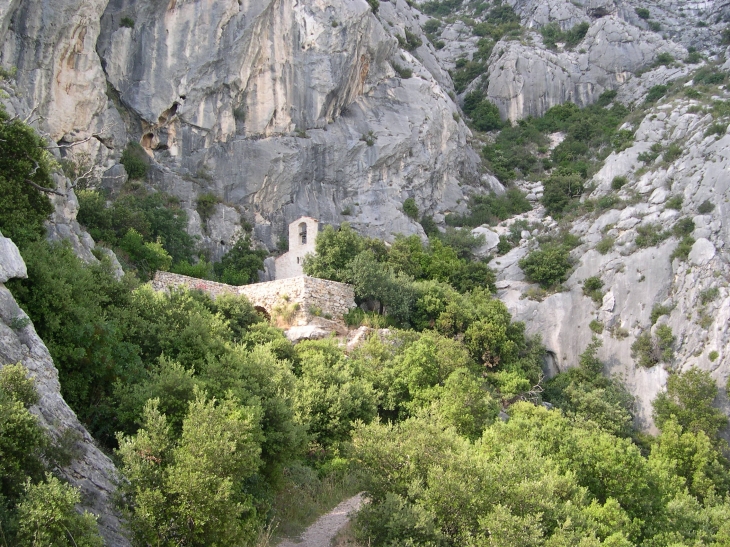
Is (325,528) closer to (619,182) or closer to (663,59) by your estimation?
(619,182)

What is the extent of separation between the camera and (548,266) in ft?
127

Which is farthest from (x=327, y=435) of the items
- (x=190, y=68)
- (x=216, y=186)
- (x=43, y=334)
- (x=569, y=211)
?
(x=569, y=211)

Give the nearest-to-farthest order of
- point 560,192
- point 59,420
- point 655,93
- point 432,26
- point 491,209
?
1. point 59,420
2. point 560,192
3. point 491,209
4. point 655,93
5. point 432,26

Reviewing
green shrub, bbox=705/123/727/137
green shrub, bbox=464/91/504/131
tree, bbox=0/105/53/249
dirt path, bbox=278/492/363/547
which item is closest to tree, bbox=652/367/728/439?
green shrub, bbox=705/123/727/137

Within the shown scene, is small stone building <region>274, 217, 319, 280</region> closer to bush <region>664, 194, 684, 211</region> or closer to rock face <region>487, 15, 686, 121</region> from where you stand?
bush <region>664, 194, 684, 211</region>

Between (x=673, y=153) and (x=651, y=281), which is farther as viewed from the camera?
(x=673, y=153)

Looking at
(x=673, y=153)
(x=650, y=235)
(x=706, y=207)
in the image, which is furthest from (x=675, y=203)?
(x=673, y=153)

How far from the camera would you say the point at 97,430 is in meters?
13.6

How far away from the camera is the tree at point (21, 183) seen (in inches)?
701

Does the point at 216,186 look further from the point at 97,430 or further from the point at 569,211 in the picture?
the point at 97,430

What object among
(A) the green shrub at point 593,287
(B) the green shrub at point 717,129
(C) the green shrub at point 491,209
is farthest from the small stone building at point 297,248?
(B) the green shrub at point 717,129

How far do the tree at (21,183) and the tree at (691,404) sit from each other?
2575cm

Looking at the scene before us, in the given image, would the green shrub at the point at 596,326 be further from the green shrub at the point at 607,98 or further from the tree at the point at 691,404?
the green shrub at the point at 607,98

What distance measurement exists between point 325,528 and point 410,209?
98.8ft
